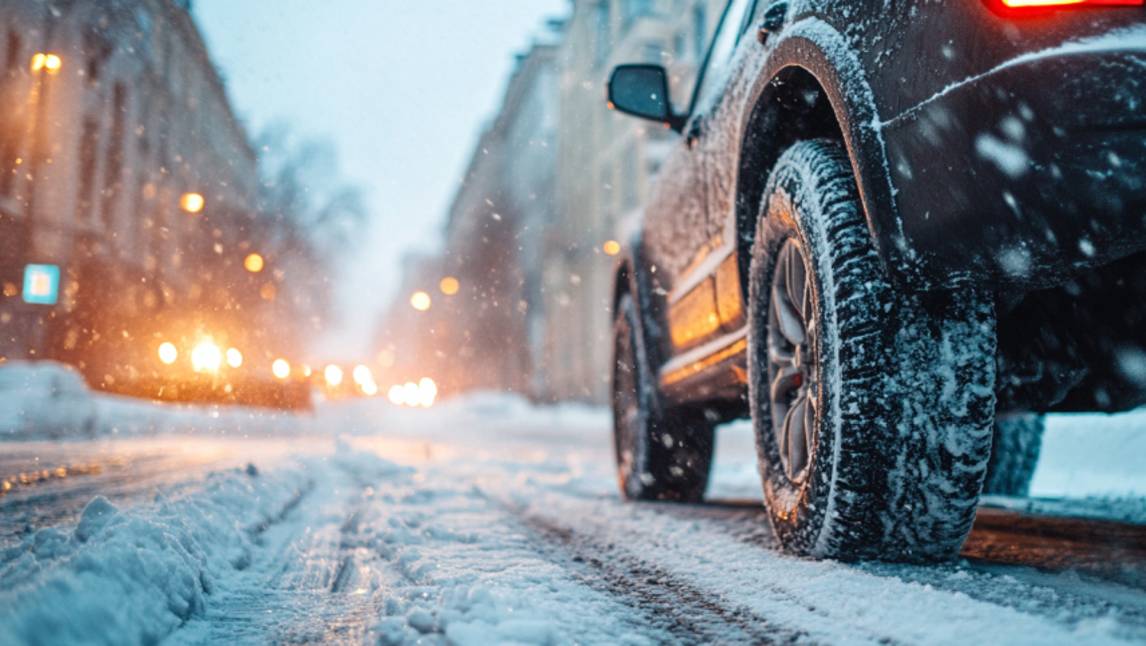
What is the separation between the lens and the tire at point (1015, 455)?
4.17m

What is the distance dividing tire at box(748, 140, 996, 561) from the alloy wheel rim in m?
0.02

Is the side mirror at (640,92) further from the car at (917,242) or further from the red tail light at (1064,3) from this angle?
the red tail light at (1064,3)

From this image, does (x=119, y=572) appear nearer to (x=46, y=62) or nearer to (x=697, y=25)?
(x=46, y=62)

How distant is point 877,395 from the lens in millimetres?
2215

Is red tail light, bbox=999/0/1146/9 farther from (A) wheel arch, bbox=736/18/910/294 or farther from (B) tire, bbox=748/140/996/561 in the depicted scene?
(B) tire, bbox=748/140/996/561

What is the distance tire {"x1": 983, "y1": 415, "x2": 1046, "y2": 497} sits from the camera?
417 cm

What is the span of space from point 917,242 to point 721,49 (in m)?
1.93

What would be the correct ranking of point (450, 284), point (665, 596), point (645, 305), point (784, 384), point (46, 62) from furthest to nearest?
1. point (450, 284)
2. point (645, 305)
3. point (46, 62)
4. point (784, 384)
5. point (665, 596)

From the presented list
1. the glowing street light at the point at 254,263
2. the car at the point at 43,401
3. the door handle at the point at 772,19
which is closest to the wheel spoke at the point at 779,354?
the door handle at the point at 772,19

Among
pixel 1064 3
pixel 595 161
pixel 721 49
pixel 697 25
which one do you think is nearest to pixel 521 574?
pixel 1064 3

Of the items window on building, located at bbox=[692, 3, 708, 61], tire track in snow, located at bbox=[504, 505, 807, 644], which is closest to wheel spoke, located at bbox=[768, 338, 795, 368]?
tire track in snow, located at bbox=[504, 505, 807, 644]

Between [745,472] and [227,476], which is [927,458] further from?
[745,472]

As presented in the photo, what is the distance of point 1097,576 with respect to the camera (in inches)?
96.7

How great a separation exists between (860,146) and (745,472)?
6061 mm
